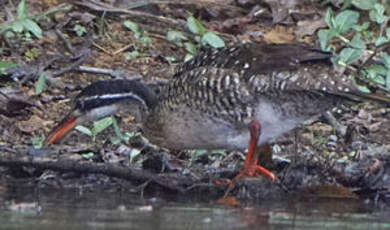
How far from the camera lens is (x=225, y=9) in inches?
446

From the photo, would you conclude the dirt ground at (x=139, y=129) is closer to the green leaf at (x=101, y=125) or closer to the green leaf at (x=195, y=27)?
the green leaf at (x=101, y=125)

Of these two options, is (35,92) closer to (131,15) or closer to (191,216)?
(131,15)

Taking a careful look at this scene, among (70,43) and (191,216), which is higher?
(70,43)

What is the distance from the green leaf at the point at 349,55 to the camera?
9.77 m

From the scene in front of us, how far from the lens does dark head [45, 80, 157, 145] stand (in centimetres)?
852

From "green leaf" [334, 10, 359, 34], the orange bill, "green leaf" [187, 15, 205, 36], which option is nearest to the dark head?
the orange bill

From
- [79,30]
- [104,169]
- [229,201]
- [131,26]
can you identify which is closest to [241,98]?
[229,201]

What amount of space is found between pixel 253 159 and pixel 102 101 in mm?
1235

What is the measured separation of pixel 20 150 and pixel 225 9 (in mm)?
3164

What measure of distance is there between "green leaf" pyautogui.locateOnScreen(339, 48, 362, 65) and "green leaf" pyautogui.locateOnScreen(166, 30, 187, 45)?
1.68 metres

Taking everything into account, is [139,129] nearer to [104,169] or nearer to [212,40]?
[212,40]

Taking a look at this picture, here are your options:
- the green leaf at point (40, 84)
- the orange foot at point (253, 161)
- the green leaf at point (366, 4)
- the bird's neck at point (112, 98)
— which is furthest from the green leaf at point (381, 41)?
the green leaf at point (40, 84)

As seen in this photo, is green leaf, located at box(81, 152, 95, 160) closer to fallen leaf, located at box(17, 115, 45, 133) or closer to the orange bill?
the orange bill

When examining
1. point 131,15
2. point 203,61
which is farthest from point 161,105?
point 131,15
